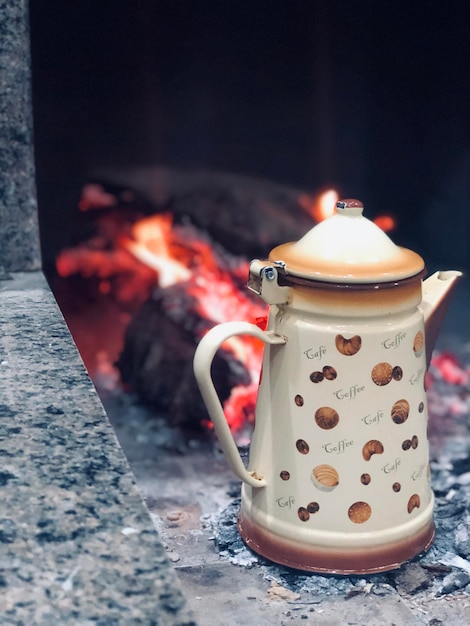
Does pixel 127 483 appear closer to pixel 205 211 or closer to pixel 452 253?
pixel 205 211

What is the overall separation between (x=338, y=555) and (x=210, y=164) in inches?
46.0

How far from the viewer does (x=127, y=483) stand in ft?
2.09

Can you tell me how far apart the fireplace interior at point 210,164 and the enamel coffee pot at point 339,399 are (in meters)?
0.48

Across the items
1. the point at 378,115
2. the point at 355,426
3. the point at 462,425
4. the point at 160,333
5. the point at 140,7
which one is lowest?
the point at 462,425

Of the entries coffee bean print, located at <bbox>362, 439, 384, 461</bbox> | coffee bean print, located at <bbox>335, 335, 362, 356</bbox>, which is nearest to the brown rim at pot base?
coffee bean print, located at <bbox>362, 439, 384, 461</bbox>

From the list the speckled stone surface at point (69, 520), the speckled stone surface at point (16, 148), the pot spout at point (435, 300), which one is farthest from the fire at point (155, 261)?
the speckled stone surface at point (69, 520)

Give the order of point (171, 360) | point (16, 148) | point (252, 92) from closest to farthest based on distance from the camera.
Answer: point (16, 148), point (171, 360), point (252, 92)

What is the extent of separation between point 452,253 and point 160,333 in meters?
0.89

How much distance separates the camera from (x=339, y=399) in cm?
96

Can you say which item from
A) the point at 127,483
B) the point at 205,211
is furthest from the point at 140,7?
the point at 127,483

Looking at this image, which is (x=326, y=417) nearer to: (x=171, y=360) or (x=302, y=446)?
(x=302, y=446)

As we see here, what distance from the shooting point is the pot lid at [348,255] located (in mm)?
933

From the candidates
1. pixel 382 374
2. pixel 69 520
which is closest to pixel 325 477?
pixel 382 374

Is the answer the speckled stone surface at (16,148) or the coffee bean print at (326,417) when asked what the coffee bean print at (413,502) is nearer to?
the coffee bean print at (326,417)
